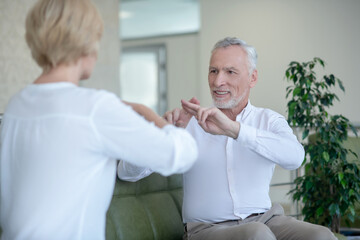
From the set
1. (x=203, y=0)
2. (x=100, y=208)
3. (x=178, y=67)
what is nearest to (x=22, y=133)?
(x=100, y=208)

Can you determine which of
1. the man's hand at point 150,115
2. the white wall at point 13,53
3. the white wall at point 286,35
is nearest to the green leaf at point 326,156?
the man's hand at point 150,115

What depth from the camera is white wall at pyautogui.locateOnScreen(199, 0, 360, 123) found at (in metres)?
5.47

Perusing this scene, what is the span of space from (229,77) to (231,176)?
0.51 metres

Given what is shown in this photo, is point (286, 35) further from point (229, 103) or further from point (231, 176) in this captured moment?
point (231, 176)

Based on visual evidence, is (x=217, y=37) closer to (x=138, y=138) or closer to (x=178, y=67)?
(x=178, y=67)

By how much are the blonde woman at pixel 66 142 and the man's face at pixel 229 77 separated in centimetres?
105

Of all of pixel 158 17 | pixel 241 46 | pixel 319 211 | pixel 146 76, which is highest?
pixel 158 17

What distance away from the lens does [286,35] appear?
580 centimetres

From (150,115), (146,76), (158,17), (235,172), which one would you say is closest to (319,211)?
(235,172)

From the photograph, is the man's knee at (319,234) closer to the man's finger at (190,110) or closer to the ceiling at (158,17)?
the man's finger at (190,110)

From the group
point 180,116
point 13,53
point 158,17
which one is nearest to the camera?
point 180,116

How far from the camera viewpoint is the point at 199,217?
6.26 ft

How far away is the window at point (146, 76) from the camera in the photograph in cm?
854

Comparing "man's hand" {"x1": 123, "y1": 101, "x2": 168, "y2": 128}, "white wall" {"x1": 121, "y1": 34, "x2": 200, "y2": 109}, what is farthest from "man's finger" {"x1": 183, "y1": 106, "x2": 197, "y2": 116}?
"white wall" {"x1": 121, "y1": 34, "x2": 200, "y2": 109}
